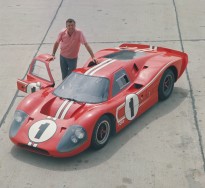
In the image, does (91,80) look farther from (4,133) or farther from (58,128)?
(4,133)

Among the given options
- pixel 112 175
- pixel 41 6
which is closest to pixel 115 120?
pixel 112 175

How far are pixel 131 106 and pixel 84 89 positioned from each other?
88 centimetres

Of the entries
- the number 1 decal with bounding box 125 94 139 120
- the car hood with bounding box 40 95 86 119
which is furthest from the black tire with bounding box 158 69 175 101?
the car hood with bounding box 40 95 86 119

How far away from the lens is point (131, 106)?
8453 millimetres

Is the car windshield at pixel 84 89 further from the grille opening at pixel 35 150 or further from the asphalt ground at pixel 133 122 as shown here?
the grille opening at pixel 35 150

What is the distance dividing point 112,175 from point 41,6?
986 cm

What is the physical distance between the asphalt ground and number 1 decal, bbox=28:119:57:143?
0.39 m

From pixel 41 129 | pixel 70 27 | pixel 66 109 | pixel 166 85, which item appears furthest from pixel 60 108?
pixel 166 85

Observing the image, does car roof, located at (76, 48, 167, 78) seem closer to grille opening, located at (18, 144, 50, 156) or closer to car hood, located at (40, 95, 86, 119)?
car hood, located at (40, 95, 86, 119)

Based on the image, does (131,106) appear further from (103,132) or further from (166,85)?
(166,85)

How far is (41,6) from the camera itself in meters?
16.0

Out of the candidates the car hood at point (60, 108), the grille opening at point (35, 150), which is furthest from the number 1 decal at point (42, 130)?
the car hood at point (60, 108)

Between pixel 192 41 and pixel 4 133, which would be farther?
pixel 192 41

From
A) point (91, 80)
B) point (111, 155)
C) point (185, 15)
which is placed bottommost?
point (185, 15)
